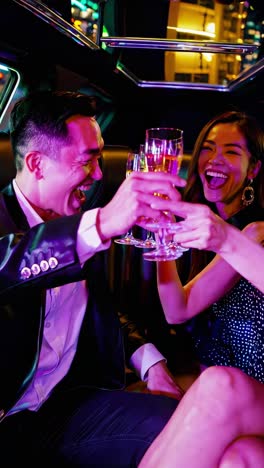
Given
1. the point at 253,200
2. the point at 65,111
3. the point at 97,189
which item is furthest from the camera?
the point at 97,189

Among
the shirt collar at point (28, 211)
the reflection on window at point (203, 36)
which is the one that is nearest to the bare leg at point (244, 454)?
the shirt collar at point (28, 211)

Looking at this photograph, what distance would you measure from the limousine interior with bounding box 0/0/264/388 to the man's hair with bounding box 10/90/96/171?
0.27 m

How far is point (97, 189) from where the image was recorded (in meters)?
2.00

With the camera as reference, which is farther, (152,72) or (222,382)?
(152,72)

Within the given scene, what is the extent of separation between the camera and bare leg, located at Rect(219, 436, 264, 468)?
1.00m

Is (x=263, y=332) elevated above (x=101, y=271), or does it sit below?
below

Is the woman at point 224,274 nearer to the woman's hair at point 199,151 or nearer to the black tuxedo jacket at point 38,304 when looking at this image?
the woman's hair at point 199,151

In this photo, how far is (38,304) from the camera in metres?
1.22

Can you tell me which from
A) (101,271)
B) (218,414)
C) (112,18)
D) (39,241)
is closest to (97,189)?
(101,271)

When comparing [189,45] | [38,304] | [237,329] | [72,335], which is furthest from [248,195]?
[189,45]

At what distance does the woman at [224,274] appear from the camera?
1.62 m

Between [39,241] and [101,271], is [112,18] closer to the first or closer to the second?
[101,271]

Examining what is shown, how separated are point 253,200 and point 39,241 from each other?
40.8 inches

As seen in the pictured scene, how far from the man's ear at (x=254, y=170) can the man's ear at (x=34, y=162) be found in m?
0.83
